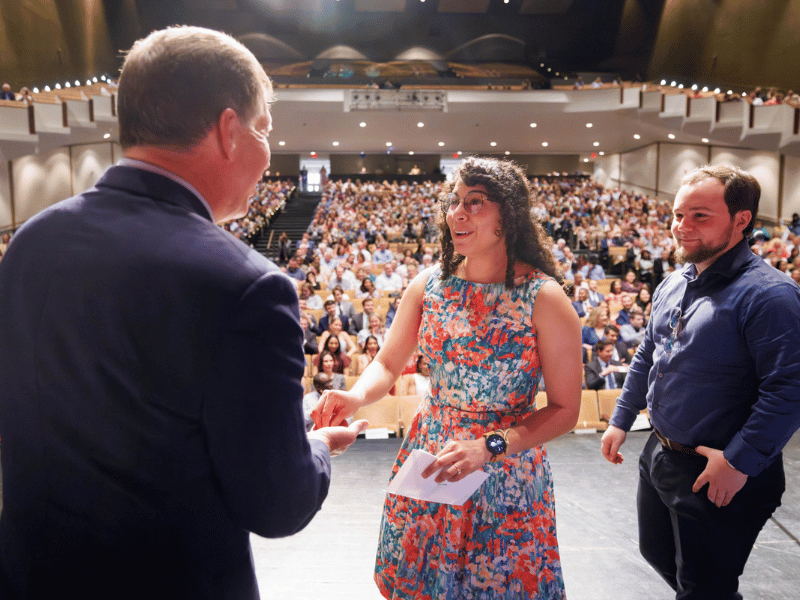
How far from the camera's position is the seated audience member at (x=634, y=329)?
6.87m

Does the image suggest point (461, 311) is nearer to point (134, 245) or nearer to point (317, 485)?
point (317, 485)

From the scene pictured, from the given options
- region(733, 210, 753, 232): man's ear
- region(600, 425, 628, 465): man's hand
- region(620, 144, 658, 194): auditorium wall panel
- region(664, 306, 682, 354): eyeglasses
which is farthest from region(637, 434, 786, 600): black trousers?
region(620, 144, 658, 194): auditorium wall panel

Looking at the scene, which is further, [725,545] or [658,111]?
[658,111]

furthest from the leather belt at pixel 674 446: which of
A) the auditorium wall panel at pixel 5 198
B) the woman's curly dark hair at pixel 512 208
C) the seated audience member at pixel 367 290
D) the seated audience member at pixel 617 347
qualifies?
the auditorium wall panel at pixel 5 198

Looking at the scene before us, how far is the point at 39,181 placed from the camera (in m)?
16.3

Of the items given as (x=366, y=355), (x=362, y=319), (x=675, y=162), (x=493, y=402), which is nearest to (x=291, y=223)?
(x=362, y=319)

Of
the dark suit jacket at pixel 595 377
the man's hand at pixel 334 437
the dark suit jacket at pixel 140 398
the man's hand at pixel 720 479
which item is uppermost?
the dark suit jacket at pixel 140 398

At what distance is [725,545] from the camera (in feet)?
5.63

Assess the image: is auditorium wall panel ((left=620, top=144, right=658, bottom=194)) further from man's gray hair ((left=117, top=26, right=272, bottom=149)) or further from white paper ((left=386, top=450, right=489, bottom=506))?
man's gray hair ((left=117, top=26, right=272, bottom=149))

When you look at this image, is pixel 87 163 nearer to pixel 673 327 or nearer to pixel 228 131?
pixel 673 327

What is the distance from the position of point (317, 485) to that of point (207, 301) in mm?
296

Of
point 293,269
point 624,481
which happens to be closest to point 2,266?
point 624,481

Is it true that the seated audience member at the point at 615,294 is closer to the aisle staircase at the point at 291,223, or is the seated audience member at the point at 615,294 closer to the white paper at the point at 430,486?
the white paper at the point at 430,486

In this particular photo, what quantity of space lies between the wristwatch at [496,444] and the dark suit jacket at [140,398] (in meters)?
0.66
